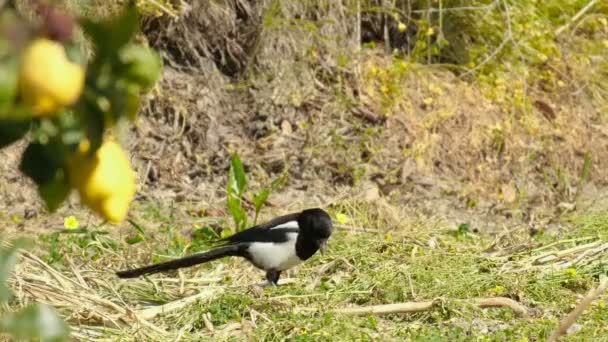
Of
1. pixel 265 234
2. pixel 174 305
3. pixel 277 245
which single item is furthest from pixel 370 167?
pixel 174 305

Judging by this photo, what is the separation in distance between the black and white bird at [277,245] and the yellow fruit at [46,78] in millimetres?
3737

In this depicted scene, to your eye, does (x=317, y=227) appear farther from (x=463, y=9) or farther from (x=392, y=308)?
(x=463, y=9)

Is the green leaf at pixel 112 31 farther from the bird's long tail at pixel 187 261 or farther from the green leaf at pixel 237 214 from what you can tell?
the green leaf at pixel 237 214

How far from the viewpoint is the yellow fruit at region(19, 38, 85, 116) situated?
41.1 inches

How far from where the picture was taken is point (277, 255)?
16.0 ft

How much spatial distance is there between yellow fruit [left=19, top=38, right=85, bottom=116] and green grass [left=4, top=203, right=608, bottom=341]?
3.00 meters

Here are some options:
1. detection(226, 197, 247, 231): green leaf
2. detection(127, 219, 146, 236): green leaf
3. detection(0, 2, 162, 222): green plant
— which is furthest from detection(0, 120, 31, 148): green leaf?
detection(226, 197, 247, 231): green leaf

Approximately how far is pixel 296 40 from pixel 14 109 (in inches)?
248

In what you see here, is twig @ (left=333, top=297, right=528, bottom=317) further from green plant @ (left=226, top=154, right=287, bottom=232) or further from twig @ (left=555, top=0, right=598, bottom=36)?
twig @ (left=555, top=0, right=598, bottom=36)

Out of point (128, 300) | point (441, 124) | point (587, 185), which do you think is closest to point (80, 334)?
point (128, 300)

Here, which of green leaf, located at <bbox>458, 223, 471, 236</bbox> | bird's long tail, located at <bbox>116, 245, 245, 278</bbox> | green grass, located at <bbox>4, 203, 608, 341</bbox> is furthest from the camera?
green leaf, located at <bbox>458, 223, 471, 236</bbox>

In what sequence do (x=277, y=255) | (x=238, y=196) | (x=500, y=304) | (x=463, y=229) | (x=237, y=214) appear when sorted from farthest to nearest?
1. (x=463, y=229)
2. (x=238, y=196)
3. (x=237, y=214)
4. (x=277, y=255)
5. (x=500, y=304)

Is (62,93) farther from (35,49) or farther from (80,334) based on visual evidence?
(80,334)

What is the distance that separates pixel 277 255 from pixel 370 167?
2.27 meters
